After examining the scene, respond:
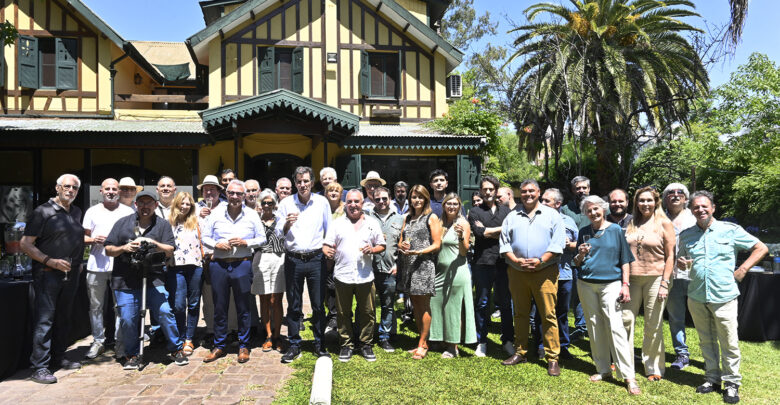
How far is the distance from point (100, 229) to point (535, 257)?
15.4ft

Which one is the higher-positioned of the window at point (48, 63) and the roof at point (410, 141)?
the window at point (48, 63)

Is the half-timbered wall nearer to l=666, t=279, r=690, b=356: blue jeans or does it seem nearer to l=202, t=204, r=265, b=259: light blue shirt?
l=202, t=204, r=265, b=259: light blue shirt

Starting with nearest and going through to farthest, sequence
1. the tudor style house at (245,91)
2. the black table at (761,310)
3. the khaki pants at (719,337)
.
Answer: the khaki pants at (719,337)
the black table at (761,310)
the tudor style house at (245,91)

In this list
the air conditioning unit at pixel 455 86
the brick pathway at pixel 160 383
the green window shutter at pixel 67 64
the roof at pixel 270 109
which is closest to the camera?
the brick pathway at pixel 160 383

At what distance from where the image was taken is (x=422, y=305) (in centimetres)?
573

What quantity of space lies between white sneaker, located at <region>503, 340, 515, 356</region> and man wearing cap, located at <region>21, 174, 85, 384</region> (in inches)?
185

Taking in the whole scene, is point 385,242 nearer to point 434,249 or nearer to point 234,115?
point 434,249

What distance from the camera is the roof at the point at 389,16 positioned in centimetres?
1370

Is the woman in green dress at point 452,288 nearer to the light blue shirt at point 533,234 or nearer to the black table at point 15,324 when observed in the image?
the light blue shirt at point 533,234

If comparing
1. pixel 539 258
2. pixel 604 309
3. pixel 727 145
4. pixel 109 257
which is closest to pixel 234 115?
pixel 109 257

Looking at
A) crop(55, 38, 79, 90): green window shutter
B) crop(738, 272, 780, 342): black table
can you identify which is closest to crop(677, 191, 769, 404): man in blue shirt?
crop(738, 272, 780, 342): black table

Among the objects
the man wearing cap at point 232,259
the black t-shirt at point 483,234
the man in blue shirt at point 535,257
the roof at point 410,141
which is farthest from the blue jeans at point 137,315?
the roof at point 410,141

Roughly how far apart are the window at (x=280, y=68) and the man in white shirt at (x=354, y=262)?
9.80m

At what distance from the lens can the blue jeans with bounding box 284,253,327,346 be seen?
551cm
